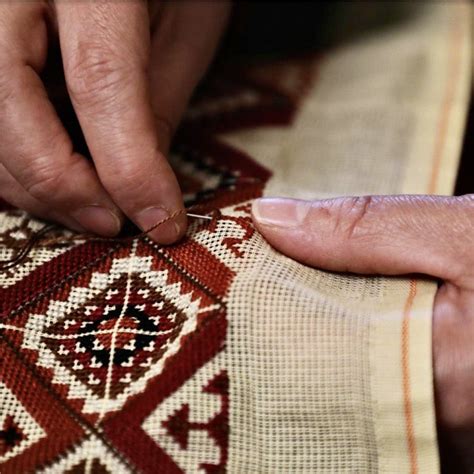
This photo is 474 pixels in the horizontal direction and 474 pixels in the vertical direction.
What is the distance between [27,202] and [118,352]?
0.21 meters

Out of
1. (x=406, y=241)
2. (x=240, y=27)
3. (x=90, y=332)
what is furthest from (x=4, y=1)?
(x=240, y=27)

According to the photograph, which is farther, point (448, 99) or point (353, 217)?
point (448, 99)

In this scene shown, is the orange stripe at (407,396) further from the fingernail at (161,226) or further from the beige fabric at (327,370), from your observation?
the fingernail at (161,226)

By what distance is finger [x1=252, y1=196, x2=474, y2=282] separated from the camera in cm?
59

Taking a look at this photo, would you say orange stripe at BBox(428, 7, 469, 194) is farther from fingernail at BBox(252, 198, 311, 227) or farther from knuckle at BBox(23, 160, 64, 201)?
knuckle at BBox(23, 160, 64, 201)

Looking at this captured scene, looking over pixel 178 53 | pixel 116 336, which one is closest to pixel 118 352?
pixel 116 336

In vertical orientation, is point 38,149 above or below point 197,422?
above

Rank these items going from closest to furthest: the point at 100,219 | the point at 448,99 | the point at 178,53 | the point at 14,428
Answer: the point at 14,428 < the point at 100,219 < the point at 178,53 < the point at 448,99

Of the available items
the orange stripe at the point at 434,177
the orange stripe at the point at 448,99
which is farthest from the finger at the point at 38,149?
the orange stripe at the point at 448,99

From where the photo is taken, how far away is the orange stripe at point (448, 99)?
850 mm

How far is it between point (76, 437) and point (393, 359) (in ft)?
0.88

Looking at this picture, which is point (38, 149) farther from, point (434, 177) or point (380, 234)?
point (434, 177)

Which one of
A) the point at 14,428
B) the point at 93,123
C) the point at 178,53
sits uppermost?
the point at 178,53

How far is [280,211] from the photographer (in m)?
0.62
